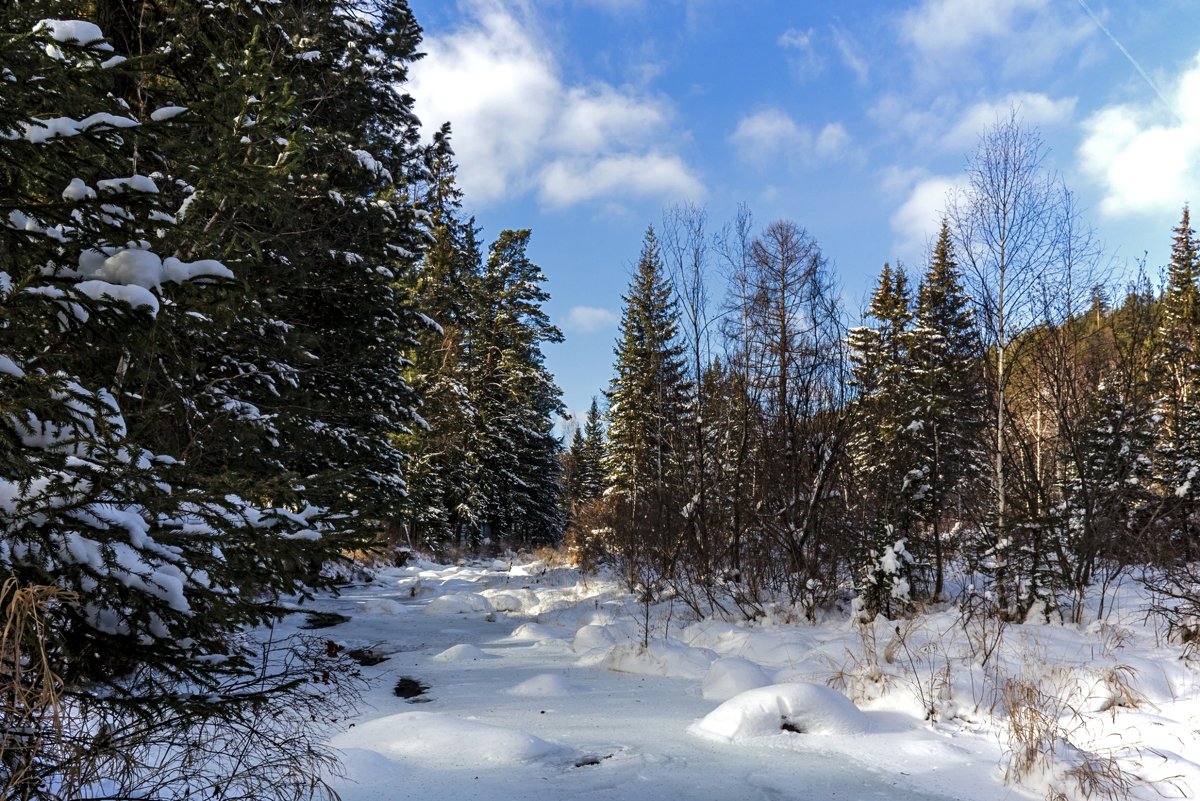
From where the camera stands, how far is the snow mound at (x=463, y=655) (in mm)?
7839

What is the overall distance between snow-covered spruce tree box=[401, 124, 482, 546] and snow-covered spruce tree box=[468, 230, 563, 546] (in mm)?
703

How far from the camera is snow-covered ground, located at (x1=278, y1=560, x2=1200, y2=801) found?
4.10m

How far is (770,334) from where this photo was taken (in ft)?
35.0

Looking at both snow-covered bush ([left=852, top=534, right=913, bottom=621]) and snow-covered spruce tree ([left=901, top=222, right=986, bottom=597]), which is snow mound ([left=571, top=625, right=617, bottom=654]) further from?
snow-covered spruce tree ([left=901, top=222, right=986, bottom=597])

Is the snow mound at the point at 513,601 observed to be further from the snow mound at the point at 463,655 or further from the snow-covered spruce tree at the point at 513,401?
the snow-covered spruce tree at the point at 513,401

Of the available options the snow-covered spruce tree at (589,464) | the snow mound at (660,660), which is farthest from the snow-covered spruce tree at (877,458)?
the snow-covered spruce tree at (589,464)

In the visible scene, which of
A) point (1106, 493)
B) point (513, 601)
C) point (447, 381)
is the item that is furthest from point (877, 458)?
point (447, 381)

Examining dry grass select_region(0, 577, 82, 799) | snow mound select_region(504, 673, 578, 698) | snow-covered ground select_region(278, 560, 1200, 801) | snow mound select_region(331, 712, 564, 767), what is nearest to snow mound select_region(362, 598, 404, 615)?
snow-covered ground select_region(278, 560, 1200, 801)

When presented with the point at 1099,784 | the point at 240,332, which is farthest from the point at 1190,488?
the point at 240,332

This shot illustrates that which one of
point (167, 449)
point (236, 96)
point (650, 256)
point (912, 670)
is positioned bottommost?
point (912, 670)

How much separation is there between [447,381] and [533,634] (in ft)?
44.3

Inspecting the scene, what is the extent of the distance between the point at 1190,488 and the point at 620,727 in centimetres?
871

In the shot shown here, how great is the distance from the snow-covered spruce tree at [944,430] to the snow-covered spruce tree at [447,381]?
1292 centimetres

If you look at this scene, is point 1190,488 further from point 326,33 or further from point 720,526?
point 326,33
